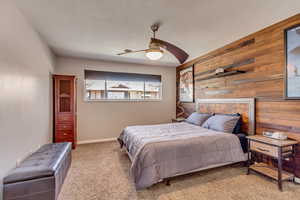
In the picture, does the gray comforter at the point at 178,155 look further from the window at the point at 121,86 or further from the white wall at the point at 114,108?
the window at the point at 121,86

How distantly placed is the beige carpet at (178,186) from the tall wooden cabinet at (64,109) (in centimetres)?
116

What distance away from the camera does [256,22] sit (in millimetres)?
2453

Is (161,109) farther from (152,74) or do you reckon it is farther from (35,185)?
(35,185)

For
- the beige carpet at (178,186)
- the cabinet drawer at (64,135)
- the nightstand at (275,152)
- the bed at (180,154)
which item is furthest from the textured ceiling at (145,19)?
the beige carpet at (178,186)

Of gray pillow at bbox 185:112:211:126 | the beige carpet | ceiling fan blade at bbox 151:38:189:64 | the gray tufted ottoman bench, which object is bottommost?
the beige carpet

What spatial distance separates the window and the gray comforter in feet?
8.44

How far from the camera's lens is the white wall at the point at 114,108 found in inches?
173

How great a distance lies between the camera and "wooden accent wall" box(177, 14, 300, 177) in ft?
7.66

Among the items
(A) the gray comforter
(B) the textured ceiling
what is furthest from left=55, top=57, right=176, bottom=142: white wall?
(A) the gray comforter

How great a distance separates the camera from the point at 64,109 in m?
3.85

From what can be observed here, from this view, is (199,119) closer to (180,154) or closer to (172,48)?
(180,154)

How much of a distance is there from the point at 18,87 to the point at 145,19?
2147mm

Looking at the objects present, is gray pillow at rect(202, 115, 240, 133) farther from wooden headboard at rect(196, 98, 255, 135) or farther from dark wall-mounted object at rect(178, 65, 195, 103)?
dark wall-mounted object at rect(178, 65, 195, 103)

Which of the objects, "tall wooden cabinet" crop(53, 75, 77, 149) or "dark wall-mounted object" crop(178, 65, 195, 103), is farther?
"dark wall-mounted object" crop(178, 65, 195, 103)
